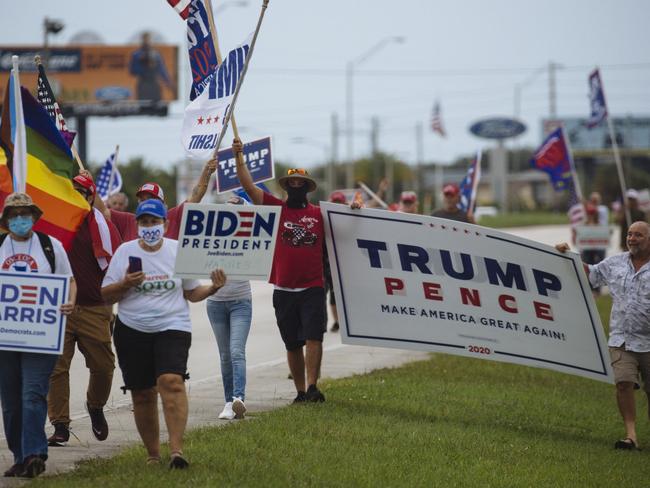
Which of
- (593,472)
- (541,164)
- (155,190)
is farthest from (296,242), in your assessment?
(541,164)

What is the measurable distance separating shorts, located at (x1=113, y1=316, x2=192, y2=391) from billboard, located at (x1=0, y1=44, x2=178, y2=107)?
62.7 meters

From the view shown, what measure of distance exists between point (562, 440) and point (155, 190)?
386 cm

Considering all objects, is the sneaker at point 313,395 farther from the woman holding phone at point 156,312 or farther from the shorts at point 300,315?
the woman holding phone at point 156,312

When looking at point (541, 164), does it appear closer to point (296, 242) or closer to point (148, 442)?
point (296, 242)

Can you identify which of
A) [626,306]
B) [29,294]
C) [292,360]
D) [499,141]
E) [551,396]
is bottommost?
[499,141]

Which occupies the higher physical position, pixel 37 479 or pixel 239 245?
pixel 239 245

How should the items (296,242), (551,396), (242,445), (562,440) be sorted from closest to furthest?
(242,445) → (562,440) → (296,242) → (551,396)

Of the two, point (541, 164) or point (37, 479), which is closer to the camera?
point (37, 479)

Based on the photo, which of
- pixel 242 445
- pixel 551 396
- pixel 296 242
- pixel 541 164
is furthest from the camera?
pixel 541 164

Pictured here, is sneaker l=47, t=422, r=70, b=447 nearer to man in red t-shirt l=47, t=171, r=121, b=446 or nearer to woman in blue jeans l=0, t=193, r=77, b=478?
man in red t-shirt l=47, t=171, r=121, b=446

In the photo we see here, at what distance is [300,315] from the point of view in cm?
1095

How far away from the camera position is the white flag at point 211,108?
32.2 feet

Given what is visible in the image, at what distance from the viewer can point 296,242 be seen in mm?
10805

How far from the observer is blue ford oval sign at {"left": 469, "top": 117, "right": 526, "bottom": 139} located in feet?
348
